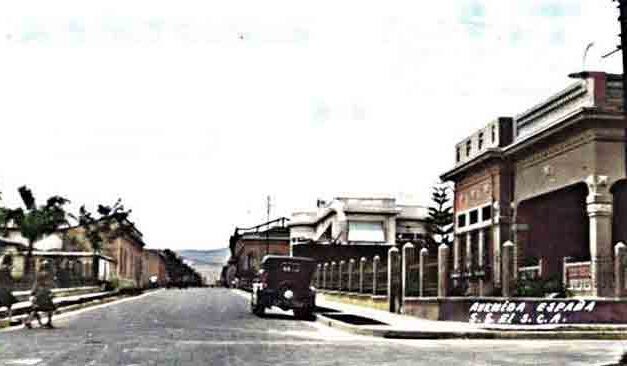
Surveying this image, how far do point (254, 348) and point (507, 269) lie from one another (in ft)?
39.6

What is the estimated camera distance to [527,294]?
29.5m

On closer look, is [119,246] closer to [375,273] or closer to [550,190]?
[375,273]

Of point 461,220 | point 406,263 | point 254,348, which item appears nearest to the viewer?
point 254,348

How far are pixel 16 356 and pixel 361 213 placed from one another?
75.5 meters

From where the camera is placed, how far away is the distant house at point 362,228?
80.8 m

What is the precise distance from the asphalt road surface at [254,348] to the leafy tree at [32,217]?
45159mm

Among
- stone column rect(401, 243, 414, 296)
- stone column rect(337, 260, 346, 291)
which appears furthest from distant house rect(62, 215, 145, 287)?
stone column rect(401, 243, 414, 296)

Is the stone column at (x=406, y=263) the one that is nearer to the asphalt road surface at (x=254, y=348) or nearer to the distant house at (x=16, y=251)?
the asphalt road surface at (x=254, y=348)

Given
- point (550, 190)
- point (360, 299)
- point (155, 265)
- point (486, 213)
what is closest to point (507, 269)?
point (550, 190)

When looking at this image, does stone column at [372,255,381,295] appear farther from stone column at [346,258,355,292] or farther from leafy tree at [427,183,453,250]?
leafy tree at [427,183,453,250]

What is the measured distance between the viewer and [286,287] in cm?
3419

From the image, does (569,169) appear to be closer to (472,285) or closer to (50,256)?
(472,285)

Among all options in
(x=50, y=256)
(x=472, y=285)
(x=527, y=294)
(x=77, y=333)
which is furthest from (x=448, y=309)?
(x=50, y=256)

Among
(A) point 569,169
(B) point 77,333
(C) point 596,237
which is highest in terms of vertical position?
(A) point 569,169
